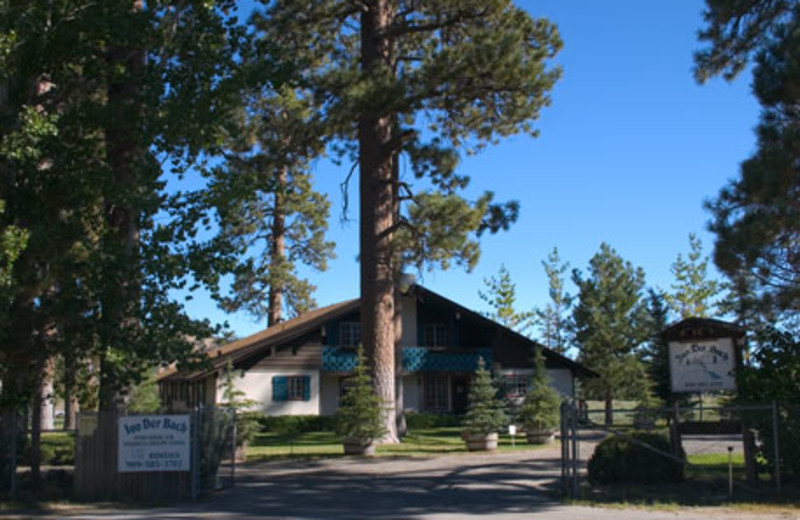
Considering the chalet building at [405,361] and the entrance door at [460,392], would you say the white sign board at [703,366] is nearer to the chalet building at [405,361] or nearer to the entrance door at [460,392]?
the chalet building at [405,361]

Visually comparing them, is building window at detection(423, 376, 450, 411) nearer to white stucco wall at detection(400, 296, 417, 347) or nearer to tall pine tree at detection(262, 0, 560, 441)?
white stucco wall at detection(400, 296, 417, 347)

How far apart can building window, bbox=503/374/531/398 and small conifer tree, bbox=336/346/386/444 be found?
16872 millimetres

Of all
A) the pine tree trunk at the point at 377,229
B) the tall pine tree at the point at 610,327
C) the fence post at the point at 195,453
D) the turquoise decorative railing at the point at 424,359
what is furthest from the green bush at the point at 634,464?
the tall pine tree at the point at 610,327

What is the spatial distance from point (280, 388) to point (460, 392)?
949 centimetres

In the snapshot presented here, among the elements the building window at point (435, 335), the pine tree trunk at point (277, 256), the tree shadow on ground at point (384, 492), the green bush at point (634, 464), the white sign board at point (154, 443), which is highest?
the pine tree trunk at point (277, 256)

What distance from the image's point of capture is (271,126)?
24625mm

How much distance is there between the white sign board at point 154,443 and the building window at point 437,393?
25802 mm

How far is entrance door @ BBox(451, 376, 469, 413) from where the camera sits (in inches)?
1610

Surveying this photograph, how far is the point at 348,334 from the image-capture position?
127ft

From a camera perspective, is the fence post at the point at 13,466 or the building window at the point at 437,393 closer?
the fence post at the point at 13,466

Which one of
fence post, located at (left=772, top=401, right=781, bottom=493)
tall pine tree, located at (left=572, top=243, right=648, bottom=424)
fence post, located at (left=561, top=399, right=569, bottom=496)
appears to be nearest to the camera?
fence post, located at (left=772, top=401, right=781, bottom=493)

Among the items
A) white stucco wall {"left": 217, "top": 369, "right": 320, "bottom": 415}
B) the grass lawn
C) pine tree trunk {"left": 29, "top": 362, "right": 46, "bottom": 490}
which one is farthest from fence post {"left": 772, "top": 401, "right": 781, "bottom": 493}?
white stucco wall {"left": 217, "top": 369, "right": 320, "bottom": 415}

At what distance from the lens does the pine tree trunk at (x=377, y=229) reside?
2559 centimetres

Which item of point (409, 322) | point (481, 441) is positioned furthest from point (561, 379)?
point (481, 441)
